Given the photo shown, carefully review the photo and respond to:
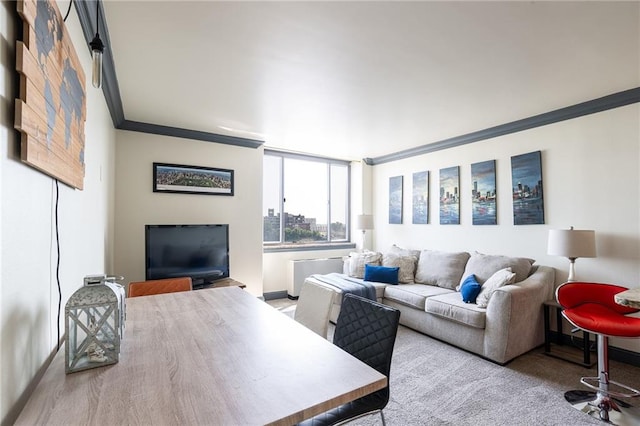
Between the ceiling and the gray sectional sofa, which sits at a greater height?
the ceiling

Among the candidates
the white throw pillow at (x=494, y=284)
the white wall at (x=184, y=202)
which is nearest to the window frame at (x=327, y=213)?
the white wall at (x=184, y=202)

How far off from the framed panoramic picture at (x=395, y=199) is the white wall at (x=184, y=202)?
2.38 metres

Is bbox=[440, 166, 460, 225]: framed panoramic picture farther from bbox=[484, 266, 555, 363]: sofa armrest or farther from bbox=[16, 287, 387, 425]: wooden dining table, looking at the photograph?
bbox=[16, 287, 387, 425]: wooden dining table

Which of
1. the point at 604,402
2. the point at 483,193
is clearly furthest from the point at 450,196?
the point at 604,402

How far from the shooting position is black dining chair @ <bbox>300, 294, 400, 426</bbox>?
54.2 inches

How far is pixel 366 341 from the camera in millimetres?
1594

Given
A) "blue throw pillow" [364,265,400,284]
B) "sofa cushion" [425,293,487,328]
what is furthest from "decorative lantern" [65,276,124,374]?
"blue throw pillow" [364,265,400,284]

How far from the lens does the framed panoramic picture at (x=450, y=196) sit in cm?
445

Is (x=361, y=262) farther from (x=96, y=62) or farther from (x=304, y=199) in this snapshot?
(x=96, y=62)

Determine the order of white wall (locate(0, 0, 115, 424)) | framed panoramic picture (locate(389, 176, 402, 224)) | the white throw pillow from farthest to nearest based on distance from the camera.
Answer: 1. framed panoramic picture (locate(389, 176, 402, 224))
2. the white throw pillow
3. white wall (locate(0, 0, 115, 424))

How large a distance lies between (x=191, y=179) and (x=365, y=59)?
9.37 ft

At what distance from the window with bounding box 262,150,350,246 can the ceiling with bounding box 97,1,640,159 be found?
171cm

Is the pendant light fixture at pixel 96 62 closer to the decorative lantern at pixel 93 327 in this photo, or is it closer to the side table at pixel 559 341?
the decorative lantern at pixel 93 327

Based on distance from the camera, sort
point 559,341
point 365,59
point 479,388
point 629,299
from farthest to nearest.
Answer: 1. point 559,341
2. point 479,388
3. point 365,59
4. point 629,299
